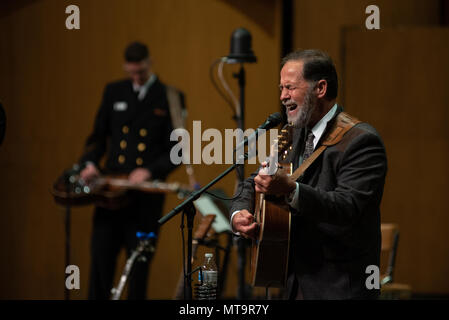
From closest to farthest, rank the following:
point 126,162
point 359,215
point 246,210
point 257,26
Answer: point 359,215 < point 246,210 < point 126,162 < point 257,26

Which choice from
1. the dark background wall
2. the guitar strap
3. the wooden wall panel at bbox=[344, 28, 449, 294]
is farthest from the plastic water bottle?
the wooden wall panel at bbox=[344, 28, 449, 294]

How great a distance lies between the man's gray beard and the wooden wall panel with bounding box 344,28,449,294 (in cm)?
347

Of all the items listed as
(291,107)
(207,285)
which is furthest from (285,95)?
(207,285)

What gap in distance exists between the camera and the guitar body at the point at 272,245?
279 centimetres

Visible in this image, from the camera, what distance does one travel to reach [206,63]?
6340mm

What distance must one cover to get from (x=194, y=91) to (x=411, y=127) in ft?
6.48

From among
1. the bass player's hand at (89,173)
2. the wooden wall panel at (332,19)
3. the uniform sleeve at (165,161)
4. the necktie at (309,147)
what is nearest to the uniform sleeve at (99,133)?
the bass player's hand at (89,173)

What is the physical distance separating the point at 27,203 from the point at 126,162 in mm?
1678

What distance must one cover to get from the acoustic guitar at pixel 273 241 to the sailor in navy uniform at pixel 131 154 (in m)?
2.15

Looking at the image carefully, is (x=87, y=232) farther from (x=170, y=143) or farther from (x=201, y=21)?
(x=201, y=21)

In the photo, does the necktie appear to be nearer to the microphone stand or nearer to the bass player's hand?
the microphone stand

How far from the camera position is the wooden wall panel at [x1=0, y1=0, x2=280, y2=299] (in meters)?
6.38

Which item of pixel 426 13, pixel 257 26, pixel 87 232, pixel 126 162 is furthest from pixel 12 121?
pixel 426 13

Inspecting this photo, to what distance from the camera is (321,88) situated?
289 centimetres
